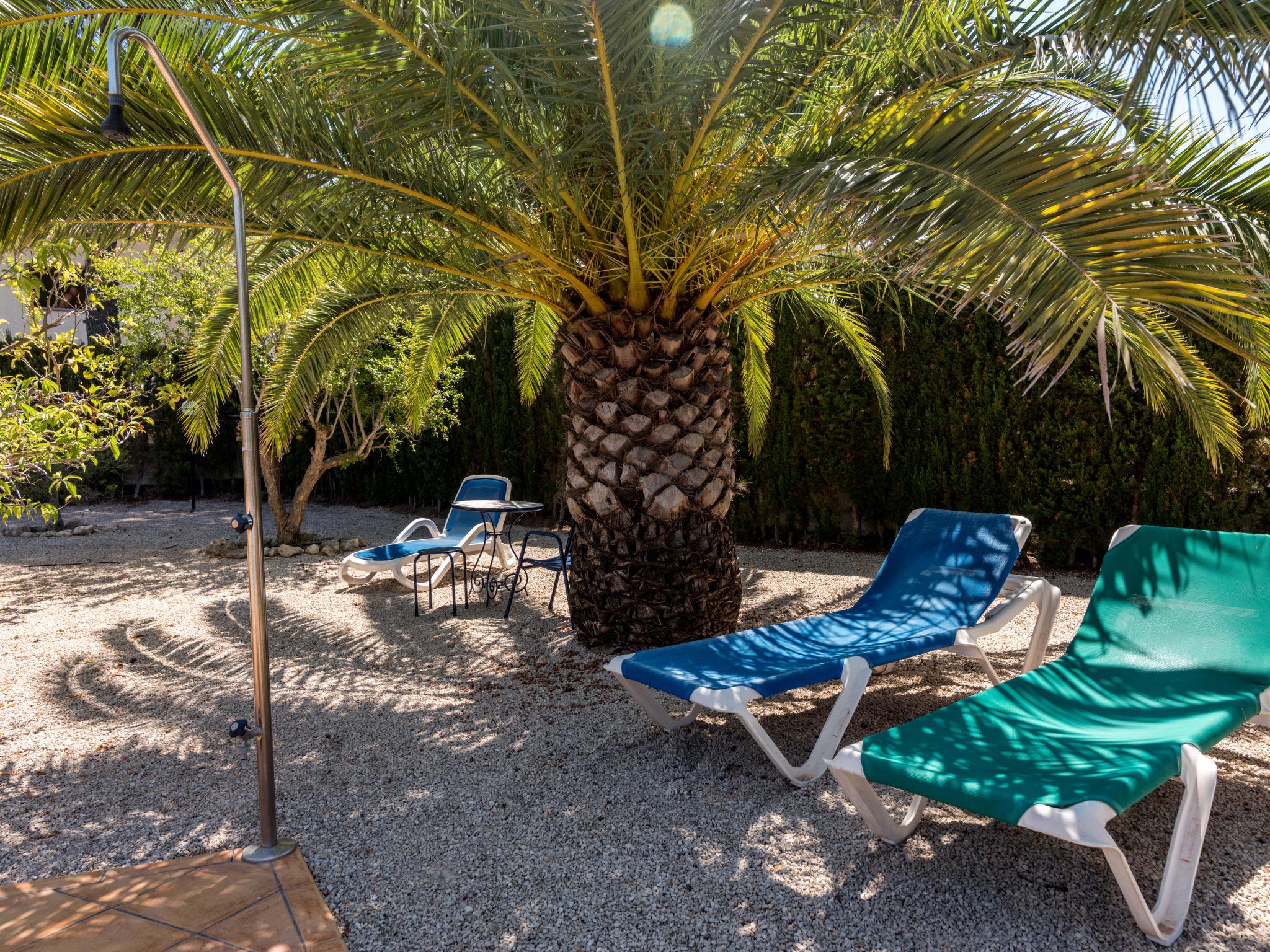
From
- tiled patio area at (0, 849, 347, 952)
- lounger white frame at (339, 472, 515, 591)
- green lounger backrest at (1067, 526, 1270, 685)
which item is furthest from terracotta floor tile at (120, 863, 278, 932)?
lounger white frame at (339, 472, 515, 591)

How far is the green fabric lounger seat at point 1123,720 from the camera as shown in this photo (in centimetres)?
241

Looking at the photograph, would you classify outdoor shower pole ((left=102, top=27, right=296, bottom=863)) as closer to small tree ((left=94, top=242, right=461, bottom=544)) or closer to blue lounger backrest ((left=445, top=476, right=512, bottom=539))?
blue lounger backrest ((left=445, top=476, right=512, bottom=539))

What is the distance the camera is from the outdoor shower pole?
8.95 feet

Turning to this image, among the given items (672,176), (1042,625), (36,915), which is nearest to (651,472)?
(672,176)

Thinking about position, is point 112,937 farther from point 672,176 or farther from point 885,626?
point 672,176

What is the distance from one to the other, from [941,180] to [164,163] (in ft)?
11.1

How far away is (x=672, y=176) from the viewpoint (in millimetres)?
4273

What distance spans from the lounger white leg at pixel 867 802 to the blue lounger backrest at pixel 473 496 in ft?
19.2

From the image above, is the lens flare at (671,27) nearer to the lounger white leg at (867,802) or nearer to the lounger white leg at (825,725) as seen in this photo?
the lounger white leg at (825,725)

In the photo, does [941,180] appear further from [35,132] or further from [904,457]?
[904,457]

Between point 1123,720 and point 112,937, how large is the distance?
3.36 metres

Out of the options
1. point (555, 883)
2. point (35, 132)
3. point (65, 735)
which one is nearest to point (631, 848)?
point (555, 883)

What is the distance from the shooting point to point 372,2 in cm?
340

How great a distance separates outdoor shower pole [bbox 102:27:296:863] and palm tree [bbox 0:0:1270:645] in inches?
31.5
